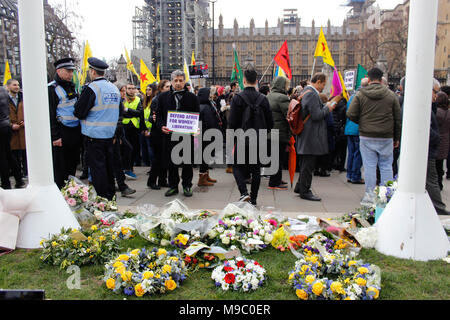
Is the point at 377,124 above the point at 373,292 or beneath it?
above

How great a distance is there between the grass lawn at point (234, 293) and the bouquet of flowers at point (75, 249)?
0.08 m

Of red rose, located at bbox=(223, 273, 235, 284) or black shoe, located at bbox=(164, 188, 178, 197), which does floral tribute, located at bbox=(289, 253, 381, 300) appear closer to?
red rose, located at bbox=(223, 273, 235, 284)

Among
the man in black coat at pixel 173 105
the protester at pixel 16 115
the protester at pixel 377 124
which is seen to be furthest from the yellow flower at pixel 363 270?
the protester at pixel 16 115

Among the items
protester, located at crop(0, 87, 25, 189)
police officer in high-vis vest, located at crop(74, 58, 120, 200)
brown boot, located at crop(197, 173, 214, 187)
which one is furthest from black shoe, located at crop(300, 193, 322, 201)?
protester, located at crop(0, 87, 25, 189)

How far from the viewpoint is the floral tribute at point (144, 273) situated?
3141 mm

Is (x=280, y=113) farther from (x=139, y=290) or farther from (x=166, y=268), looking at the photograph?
(x=139, y=290)

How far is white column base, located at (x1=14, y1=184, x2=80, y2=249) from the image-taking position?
4.09m

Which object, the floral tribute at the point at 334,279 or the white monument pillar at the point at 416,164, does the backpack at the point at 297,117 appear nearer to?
the white monument pillar at the point at 416,164

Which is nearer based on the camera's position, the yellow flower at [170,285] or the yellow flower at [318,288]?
the yellow flower at [318,288]

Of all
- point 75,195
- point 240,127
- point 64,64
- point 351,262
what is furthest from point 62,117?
point 351,262

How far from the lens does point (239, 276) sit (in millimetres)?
3244

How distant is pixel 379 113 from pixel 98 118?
398 cm

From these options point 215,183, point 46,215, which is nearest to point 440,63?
point 215,183

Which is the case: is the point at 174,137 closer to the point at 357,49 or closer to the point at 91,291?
the point at 91,291
